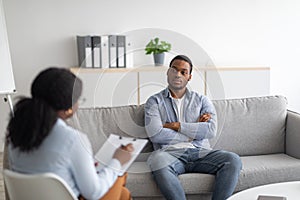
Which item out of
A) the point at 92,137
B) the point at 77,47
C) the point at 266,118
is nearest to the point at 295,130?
the point at 266,118

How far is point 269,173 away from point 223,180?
35 cm

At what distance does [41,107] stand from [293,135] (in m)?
2.00

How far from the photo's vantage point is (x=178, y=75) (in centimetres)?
243

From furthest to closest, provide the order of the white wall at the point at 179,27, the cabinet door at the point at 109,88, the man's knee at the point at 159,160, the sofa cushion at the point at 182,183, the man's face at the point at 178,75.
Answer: the white wall at the point at 179,27 → the sofa cushion at the point at 182,183 → the man's face at the point at 178,75 → the man's knee at the point at 159,160 → the cabinet door at the point at 109,88

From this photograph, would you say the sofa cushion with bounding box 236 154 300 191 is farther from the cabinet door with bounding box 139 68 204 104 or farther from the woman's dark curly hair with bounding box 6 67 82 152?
the woman's dark curly hair with bounding box 6 67 82 152

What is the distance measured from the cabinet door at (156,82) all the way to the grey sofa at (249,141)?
0.16 meters

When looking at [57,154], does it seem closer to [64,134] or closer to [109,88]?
[64,134]

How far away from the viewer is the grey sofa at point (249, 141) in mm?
2568

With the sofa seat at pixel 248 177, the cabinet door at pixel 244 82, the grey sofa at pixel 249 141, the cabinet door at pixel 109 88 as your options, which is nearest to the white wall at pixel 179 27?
the cabinet door at pixel 244 82

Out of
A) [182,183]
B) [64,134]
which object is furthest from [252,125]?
[64,134]

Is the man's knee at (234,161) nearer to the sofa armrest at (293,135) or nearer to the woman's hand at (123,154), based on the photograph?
the sofa armrest at (293,135)

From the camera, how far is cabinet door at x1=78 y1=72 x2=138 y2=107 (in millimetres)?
1840

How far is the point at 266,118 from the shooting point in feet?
10.0

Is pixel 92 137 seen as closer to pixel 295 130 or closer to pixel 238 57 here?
pixel 295 130
